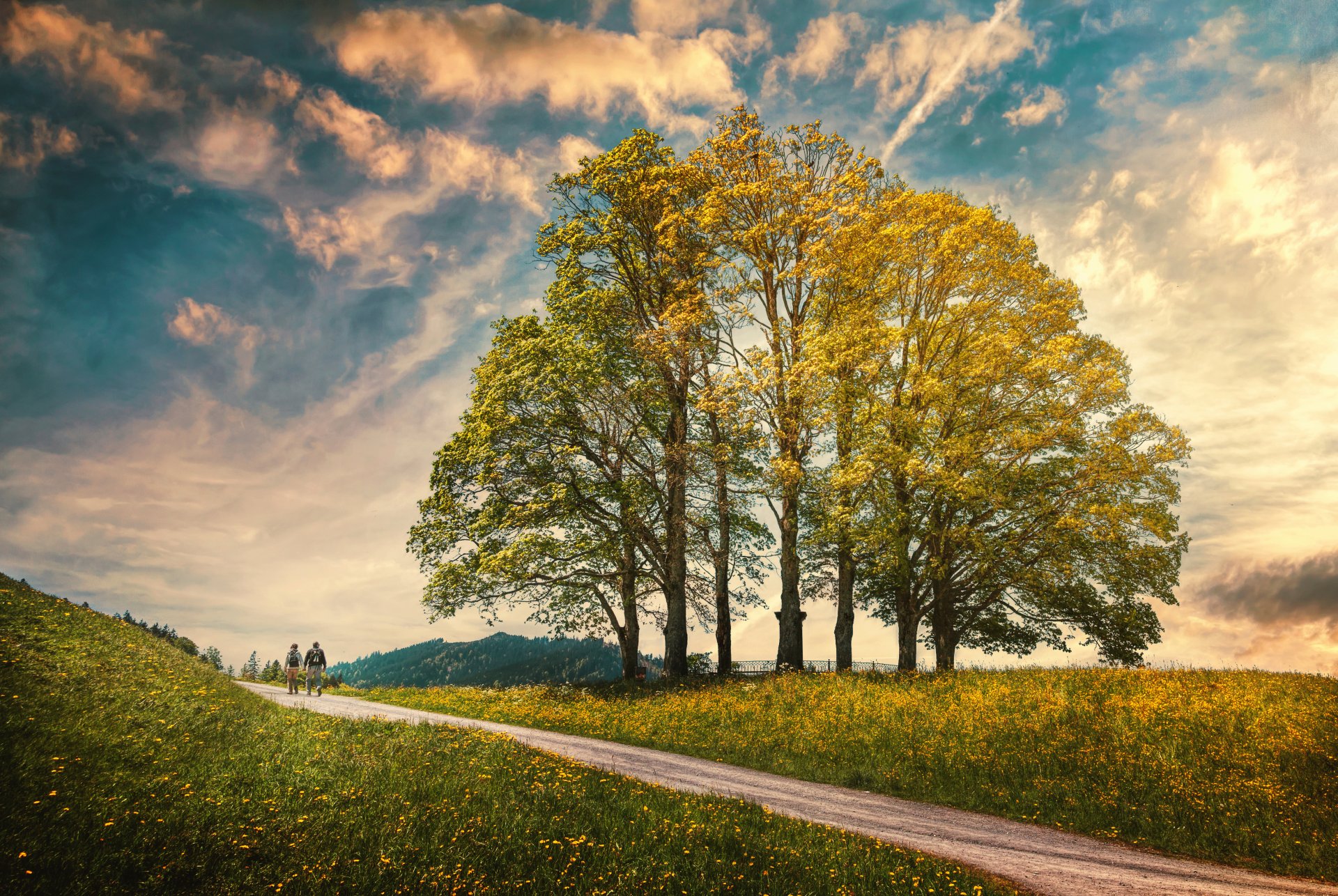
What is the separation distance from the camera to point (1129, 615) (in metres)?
25.6

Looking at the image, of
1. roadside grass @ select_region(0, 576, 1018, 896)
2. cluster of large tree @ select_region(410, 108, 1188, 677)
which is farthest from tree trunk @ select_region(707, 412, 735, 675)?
roadside grass @ select_region(0, 576, 1018, 896)

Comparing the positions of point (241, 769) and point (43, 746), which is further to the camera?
point (241, 769)

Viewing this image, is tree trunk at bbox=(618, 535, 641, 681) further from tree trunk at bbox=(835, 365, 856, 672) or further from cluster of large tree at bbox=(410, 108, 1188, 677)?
tree trunk at bbox=(835, 365, 856, 672)

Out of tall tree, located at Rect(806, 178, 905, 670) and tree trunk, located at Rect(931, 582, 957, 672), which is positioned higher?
tall tree, located at Rect(806, 178, 905, 670)

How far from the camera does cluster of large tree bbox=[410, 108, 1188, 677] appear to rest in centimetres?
2073

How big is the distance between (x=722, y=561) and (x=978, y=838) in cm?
1518

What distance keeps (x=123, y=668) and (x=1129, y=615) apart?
31.3 m

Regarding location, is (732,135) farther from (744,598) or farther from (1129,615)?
(1129,615)

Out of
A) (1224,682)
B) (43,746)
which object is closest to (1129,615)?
(1224,682)

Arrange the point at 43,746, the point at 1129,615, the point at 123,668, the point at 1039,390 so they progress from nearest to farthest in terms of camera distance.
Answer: the point at 43,746 → the point at 123,668 → the point at 1039,390 → the point at 1129,615

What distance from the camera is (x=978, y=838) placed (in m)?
9.15

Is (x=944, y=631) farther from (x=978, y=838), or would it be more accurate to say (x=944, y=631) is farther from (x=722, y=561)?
(x=978, y=838)

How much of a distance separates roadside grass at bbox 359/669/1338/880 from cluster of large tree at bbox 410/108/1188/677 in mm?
4711

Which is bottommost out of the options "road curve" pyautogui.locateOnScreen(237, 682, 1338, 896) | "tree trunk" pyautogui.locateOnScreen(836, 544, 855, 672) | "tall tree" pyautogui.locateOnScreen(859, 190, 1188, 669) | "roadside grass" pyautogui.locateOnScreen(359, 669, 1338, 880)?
"road curve" pyautogui.locateOnScreen(237, 682, 1338, 896)
